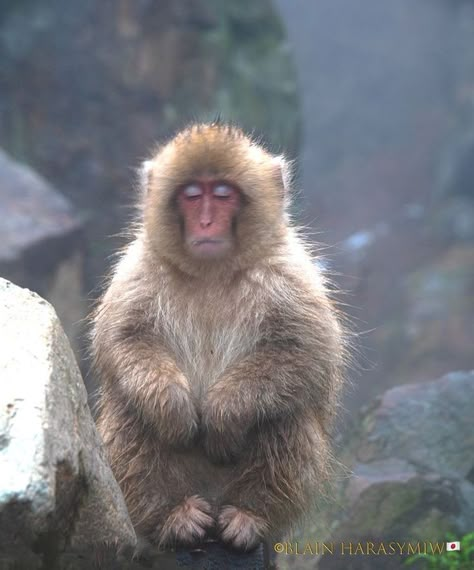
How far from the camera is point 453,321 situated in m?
11.3

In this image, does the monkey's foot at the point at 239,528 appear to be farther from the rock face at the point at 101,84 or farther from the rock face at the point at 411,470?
the rock face at the point at 101,84

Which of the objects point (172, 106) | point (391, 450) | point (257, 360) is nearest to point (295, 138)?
point (172, 106)

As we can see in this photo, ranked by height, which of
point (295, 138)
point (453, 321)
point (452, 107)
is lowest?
point (453, 321)

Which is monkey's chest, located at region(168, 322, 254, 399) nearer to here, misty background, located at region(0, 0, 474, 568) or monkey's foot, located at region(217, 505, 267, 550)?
monkey's foot, located at region(217, 505, 267, 550)

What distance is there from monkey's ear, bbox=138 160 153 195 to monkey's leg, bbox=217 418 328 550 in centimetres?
131

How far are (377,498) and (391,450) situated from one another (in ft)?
1.12

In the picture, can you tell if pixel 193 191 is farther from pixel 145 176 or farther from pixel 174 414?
pixel 174 414

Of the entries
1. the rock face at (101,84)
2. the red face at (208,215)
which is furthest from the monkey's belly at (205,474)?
the rock face at (101,84)

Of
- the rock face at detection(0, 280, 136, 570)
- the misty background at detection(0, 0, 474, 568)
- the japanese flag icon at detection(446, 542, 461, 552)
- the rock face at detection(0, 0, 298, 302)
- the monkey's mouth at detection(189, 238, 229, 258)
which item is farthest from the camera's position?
the rock face at detection(0, 0, 298, 302)

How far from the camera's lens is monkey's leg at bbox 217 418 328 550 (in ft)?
12.6

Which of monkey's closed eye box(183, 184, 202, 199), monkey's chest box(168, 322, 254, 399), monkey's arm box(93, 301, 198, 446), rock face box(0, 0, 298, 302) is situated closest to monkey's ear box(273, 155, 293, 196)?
monkey's closed eye box(183, 184, 202, 199)

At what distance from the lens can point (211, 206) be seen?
4.18 metres

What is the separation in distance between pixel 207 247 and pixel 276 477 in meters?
1.00

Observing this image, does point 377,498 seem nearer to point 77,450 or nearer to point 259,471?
point 259,471
